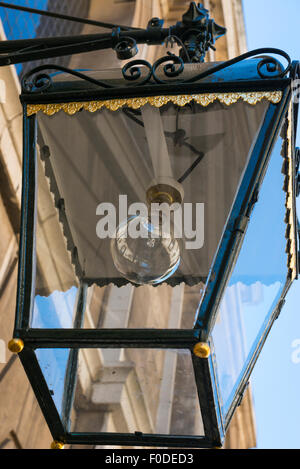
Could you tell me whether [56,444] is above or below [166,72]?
below

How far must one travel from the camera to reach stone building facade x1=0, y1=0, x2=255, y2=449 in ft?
8.62

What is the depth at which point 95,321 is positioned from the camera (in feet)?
8.58

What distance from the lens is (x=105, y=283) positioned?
9.49 feet

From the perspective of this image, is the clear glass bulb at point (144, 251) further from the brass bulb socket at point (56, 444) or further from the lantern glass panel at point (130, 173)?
the brass bulb socket at point (56, 444)

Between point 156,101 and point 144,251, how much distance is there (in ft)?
1.83

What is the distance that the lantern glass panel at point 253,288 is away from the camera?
7.90 ft

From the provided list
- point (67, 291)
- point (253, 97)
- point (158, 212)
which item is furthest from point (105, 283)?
point (253, 97)

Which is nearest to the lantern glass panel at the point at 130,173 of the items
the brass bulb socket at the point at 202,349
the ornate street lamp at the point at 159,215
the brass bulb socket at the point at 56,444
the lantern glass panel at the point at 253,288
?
the ornate street lamp at the point at 159,215

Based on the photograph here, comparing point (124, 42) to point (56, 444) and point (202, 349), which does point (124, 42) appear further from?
point (56, 444)

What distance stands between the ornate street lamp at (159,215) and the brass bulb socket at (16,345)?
0.06 m

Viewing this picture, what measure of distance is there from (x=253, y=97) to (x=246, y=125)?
0.10 m

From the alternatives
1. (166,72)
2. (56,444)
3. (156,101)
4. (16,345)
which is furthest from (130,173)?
(56,444)

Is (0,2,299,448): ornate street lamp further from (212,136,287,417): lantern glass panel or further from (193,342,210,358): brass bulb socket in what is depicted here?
(193,342,210,358): brass bulb socket

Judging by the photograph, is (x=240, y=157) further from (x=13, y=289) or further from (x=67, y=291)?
(x=13, y=289)
